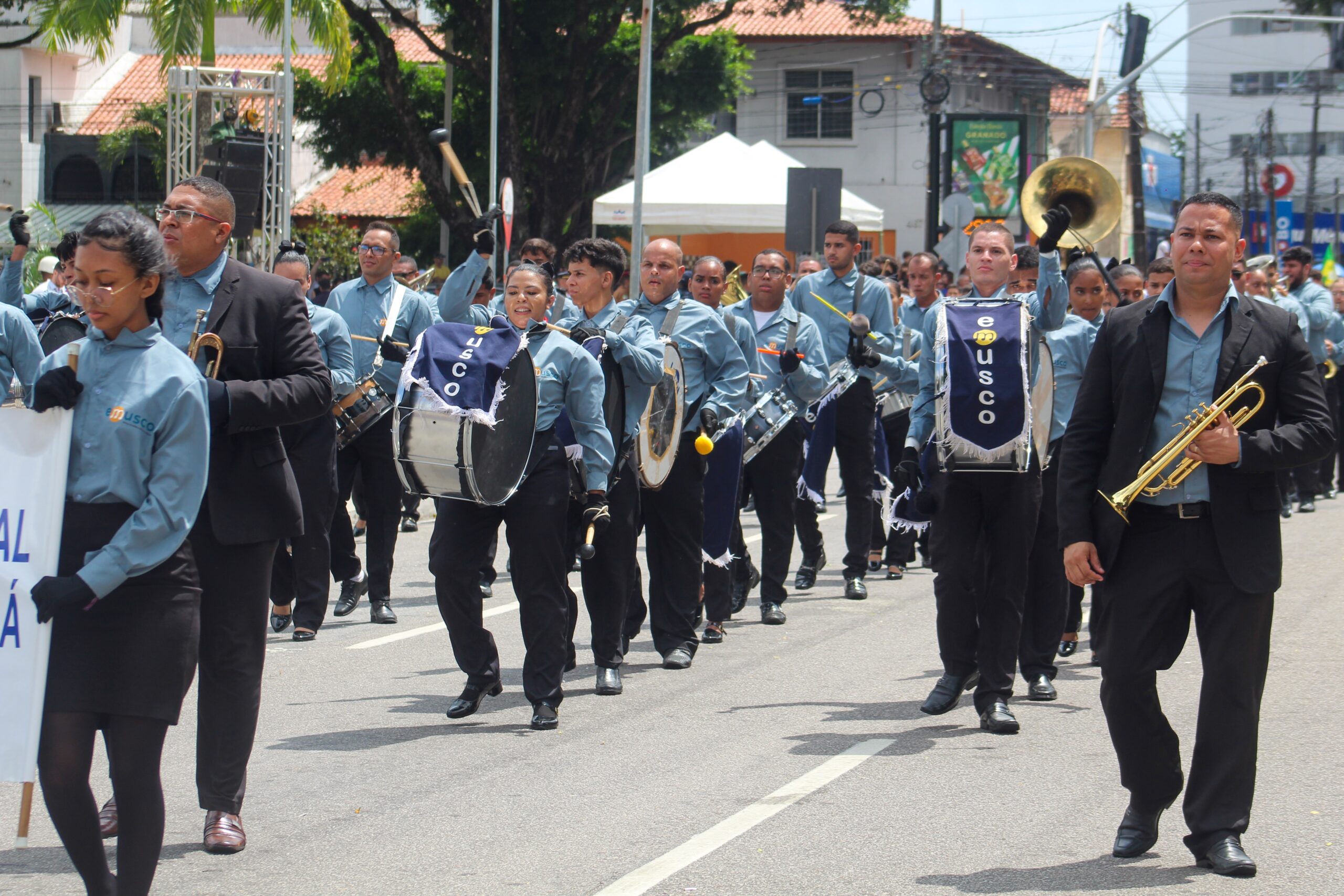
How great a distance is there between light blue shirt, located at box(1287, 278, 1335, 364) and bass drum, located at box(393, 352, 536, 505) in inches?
413

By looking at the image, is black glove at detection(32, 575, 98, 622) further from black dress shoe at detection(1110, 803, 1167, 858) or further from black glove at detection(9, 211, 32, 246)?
black glove at detection(9, 211, 32, 246)

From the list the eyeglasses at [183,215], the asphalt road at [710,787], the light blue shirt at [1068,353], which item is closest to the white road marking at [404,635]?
the asphalt road at [710,787]

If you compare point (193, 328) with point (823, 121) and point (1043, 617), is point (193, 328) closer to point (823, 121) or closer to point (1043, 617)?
point (1043, 617)

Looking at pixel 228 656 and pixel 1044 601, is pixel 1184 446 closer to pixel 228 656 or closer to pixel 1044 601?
pixel 1044 601

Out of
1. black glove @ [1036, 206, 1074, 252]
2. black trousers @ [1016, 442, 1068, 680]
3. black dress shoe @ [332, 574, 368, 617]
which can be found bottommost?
black dress shoe @ [332, 574, 368, 617]

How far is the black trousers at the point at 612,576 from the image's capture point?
810 cm

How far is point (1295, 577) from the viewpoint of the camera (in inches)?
478

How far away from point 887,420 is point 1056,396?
4.12 m

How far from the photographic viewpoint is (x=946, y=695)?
7.56 m

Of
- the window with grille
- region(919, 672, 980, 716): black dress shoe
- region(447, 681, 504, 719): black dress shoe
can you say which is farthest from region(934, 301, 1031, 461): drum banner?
the window with grille

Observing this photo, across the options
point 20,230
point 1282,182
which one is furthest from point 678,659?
point 1282,182

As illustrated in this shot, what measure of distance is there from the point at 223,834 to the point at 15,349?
2632 mm

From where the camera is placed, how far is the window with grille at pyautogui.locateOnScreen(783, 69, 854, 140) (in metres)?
49.1

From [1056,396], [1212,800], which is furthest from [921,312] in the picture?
[1212,800]
